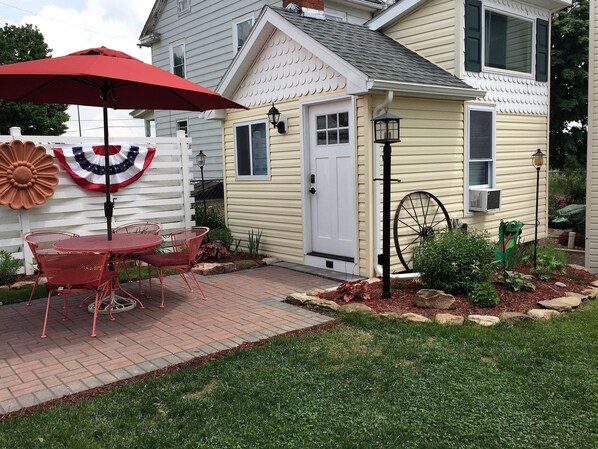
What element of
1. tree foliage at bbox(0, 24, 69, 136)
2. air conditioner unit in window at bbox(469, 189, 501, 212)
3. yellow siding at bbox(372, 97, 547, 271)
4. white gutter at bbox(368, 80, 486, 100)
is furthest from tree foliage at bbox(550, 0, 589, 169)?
tree foliage at bbox(0, 24, 69, 136)

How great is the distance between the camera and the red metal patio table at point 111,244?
5.23 metres

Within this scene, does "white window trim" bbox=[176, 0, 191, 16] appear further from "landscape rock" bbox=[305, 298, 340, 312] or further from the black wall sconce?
"landscape rock" bbox=[305, 298, 340, 312]

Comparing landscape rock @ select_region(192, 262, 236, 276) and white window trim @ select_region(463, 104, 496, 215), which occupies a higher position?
white window trim @ select_region(463, 104, 496, 215)

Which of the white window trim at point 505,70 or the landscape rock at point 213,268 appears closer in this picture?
the landscape rock at point 213,268

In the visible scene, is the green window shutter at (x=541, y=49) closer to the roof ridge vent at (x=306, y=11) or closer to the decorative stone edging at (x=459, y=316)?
the roof ridge vent at (x=306, y=11)

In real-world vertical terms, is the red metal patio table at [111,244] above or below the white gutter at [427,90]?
below

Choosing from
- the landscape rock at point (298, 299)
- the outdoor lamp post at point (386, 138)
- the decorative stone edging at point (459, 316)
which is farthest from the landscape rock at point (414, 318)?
the landscape rock at point (298, 299)

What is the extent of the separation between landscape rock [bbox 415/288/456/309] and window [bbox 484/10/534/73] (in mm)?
4811

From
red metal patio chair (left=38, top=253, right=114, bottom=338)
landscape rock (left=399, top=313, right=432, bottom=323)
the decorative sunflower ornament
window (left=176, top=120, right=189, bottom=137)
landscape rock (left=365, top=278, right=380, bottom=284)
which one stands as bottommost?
landscape rock (left=399, top=313, right=432, bottom=323)

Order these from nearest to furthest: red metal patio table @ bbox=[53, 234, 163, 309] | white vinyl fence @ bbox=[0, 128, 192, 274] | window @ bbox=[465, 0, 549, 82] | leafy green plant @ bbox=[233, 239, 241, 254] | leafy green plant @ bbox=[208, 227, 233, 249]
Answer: red metal patio table @ bbox=[53, 234, 163, 309] → white vinyl fence @ bbox=[0, 128, 192, 274] → window @ bbox=[465, 0, 549, 82] → leafy green plant @ bbox=[233, 239, 241, 254] → leafy green plant @ bbox=[208, 227, 233, 249]

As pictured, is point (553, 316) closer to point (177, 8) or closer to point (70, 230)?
point (70, 230)

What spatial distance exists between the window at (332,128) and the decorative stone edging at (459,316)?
2.29 meters

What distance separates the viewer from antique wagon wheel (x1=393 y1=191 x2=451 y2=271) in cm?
720

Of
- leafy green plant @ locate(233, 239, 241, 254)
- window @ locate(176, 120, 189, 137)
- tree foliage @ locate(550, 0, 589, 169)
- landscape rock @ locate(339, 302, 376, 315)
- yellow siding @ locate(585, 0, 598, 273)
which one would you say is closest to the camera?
landscape rock @ locate(339, 302, 376, 315)
